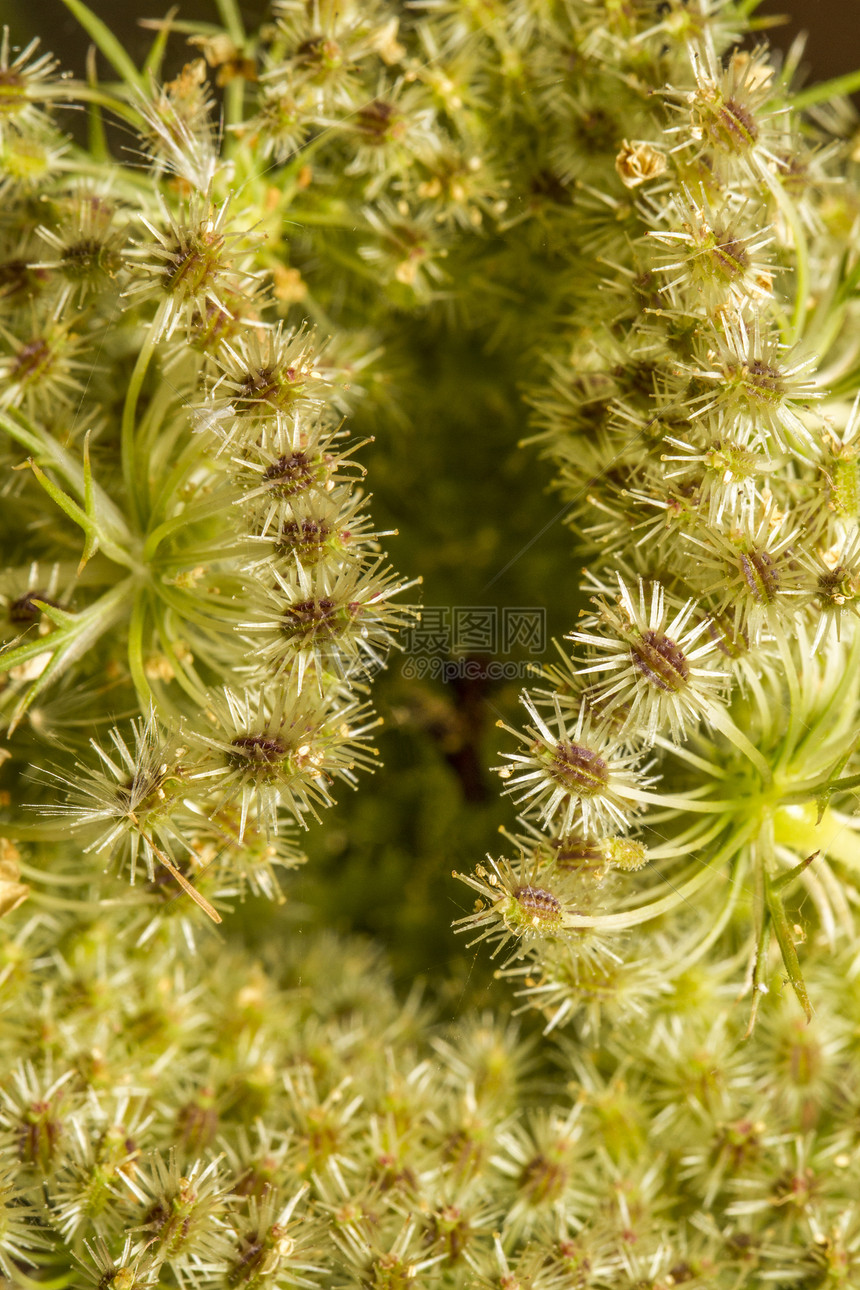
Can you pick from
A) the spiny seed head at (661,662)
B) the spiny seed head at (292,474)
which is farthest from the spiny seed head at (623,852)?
the spiny seed head at (292,474)

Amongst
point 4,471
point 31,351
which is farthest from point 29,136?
point 4,471

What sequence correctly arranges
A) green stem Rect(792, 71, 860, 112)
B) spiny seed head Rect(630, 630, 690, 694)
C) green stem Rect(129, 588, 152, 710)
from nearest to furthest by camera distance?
spiny seed head Rect(630, 630, 690, 694), green stem Rect(129, 588, 152, 710), green stem Rect(792, 71, 860, 112)

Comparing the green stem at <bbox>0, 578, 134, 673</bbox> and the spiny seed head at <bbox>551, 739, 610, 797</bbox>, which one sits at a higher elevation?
the green stem at <bbox>0, 578, 134, 673</bbox>

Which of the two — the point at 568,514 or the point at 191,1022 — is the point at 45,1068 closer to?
the point at 191,1022

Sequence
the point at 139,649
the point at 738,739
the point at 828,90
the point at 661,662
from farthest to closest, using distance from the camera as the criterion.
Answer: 1. the point at 828,90
2. the point at 139,649
3. the point at 738,739
4. the point at 661,662

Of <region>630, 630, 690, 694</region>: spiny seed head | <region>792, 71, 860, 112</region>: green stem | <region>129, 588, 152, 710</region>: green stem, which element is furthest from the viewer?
<region>792, 71, 860, 112</region>: green stem

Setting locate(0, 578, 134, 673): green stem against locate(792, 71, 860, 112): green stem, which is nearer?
locate(0, 578, 134, 673): green stem

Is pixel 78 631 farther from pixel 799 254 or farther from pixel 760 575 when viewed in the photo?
pixel 799 254

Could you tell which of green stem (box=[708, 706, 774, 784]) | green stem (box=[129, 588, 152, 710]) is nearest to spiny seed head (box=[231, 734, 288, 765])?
green stem (box=[129, 588, 152, 710])

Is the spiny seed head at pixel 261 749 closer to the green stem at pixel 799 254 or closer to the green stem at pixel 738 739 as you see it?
the green stem at pixel 738 739

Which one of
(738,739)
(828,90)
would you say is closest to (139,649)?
(738,739)

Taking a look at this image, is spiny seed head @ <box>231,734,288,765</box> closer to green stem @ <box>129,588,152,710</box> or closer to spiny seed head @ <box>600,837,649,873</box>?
green stem @ <box>129,588,152,710</box>
